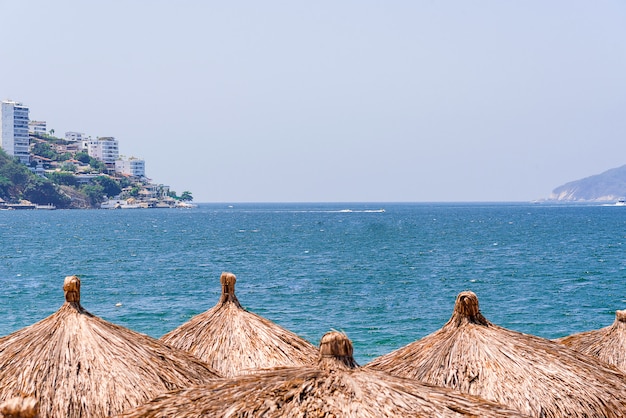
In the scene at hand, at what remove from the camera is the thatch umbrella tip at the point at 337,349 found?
504 centimetres

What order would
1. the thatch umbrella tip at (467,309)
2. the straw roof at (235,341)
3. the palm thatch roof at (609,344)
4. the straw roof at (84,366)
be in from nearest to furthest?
1. the straw roof at (84,366)
2. the thatch umbrella tip at (467,309)
3. the straw roof at (235,341)
4. the palm thatch roof at (609,344)

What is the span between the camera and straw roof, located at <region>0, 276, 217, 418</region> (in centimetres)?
704

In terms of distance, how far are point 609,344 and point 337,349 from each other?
6.59m

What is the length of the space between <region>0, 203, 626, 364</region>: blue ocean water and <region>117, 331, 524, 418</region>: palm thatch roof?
18.3 metres

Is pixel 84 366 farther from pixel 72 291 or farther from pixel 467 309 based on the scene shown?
pixel 467 309

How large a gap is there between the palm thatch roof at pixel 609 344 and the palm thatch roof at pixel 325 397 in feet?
19.6

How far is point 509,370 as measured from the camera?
7648mm

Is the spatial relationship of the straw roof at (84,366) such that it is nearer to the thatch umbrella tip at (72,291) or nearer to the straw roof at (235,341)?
the thatch umbrella tip at (72,291)

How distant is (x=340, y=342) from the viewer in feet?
16.6

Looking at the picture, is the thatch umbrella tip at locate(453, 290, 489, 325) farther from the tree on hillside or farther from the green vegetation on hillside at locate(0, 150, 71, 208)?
the tree on hillside

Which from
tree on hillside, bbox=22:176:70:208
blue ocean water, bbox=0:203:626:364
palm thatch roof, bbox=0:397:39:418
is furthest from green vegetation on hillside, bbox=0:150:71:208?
palm thatch roof, bbox=0:397:39:418

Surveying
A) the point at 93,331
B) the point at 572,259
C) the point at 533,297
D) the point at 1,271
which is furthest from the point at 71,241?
the point at 93,331

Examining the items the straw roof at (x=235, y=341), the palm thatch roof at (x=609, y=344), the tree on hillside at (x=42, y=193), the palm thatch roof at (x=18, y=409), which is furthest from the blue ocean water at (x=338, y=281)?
the tree on hillside at (x=42, y=193)

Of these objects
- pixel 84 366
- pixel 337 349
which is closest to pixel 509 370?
pixel 337 349
